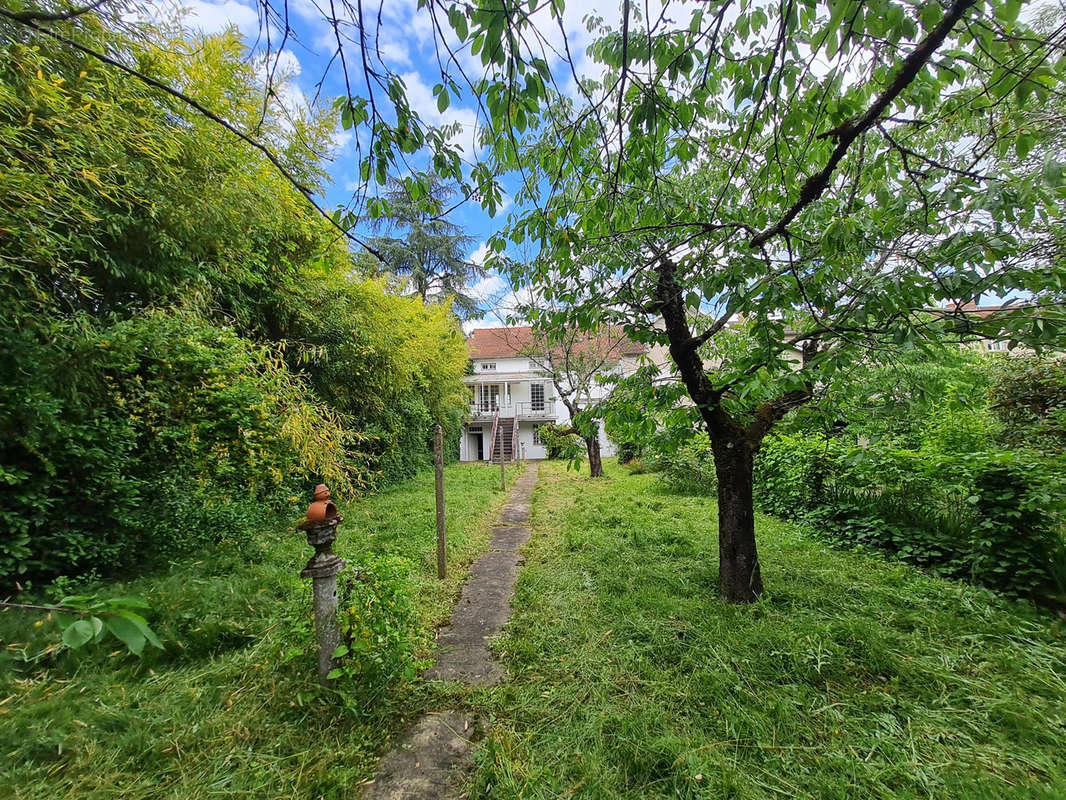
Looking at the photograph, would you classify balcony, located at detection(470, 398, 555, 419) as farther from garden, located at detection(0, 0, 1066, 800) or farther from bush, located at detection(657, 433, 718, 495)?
garden, located at detection(0, 0, 1066, 800)

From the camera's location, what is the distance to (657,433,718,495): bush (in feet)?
26.0

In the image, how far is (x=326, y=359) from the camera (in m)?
6.29

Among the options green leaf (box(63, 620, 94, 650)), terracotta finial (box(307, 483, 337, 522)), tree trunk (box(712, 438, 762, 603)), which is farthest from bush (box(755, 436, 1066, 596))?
green leaf (box(63, 620, 94, 650))

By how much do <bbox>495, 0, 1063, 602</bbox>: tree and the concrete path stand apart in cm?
206

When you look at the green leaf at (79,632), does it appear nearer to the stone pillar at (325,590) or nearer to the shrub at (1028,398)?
the stone pillar at (325,590)

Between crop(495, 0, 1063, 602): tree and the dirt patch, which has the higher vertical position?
crop(495, 0, 1063, 602): tree

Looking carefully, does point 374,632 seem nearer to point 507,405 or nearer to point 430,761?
point 430,761

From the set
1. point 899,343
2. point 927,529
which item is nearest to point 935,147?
point 899,343

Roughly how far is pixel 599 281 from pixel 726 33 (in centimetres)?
136

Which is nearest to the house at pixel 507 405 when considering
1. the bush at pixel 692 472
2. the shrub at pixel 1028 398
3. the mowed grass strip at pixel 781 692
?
the bush at pixel 692 472

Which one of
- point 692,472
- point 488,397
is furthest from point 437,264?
point 692,472

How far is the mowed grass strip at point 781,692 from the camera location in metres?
1.72

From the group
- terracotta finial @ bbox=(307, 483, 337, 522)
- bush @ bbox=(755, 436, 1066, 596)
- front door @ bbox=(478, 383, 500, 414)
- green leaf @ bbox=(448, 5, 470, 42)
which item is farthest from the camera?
front door @ bbox=(478, 383, 500, 414)

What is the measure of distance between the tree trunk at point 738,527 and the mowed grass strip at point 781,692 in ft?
0.65
